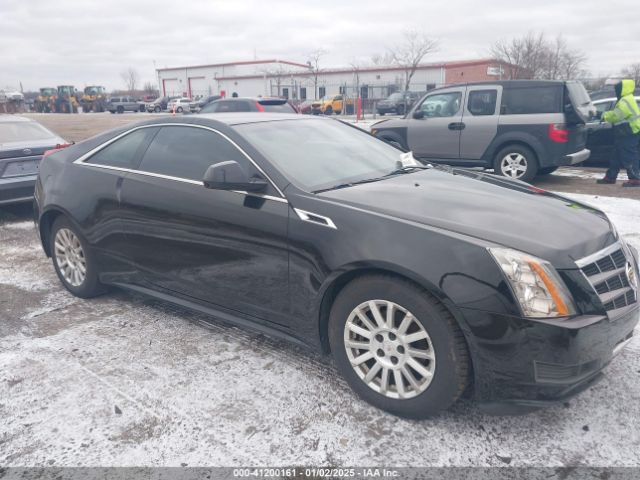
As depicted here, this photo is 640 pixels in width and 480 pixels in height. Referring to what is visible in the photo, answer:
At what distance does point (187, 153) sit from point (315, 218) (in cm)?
127

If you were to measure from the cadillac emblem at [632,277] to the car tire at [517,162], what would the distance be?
250 inches

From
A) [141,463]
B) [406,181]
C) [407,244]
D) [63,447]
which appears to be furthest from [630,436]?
[63,447]

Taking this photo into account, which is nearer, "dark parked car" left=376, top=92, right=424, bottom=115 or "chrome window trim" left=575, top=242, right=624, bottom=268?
"chrome window trim" left=575, top=242, right=624, bottom=268

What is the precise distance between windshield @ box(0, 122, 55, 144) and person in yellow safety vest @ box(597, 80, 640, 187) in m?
8.85

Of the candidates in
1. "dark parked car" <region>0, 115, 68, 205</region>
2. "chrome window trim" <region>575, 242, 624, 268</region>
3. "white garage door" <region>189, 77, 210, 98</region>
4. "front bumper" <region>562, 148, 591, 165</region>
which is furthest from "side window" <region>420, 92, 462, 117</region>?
"white garage door" <region>189, 77, 210, 98</region>

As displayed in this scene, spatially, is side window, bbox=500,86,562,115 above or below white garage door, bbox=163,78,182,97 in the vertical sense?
below

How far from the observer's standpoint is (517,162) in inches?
353

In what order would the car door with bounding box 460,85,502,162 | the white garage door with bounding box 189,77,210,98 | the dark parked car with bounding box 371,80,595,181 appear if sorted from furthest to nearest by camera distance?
the white garage door with bounding box 189,77,210,98 → the car door with bounding box 460,85,502,162 → the dark parked car with bounding box 371,80,595,181

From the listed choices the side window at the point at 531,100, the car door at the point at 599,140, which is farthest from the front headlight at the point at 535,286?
the car door at the point at 599,140

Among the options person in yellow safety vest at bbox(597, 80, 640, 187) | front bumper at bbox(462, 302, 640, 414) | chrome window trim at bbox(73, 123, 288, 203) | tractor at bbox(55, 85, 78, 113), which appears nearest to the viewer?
front bumper at bbox(462, 302, 640, 414)

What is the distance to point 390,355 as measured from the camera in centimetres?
267

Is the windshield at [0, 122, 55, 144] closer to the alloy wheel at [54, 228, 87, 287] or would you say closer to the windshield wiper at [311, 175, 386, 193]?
the alloy wheel at [54, 228, 87, 287]

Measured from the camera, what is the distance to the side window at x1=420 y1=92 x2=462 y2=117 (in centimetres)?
945

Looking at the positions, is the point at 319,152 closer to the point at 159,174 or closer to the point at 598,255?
the point at 159,174
